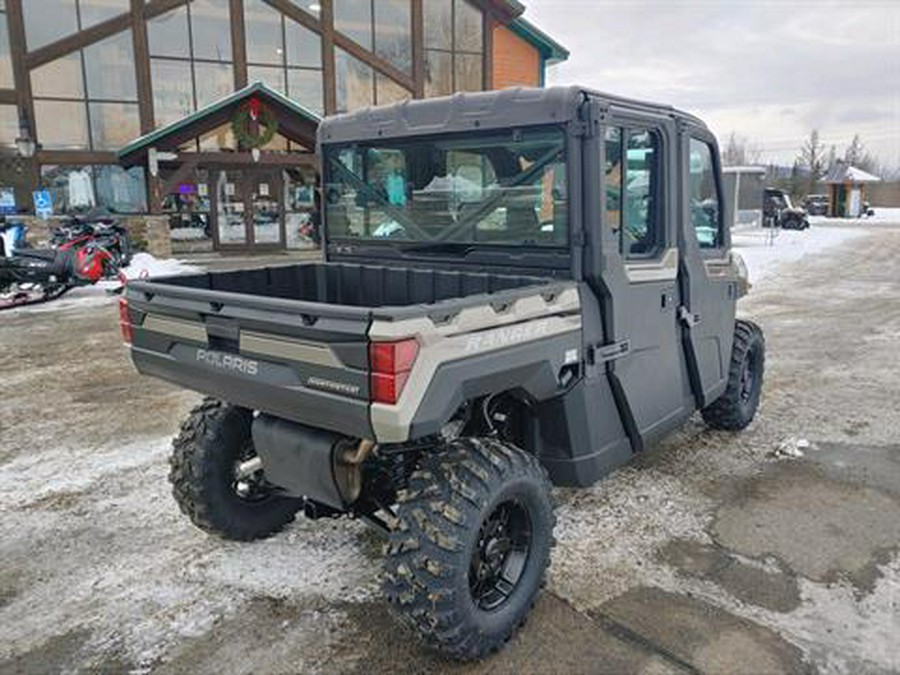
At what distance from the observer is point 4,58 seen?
56.2 feet

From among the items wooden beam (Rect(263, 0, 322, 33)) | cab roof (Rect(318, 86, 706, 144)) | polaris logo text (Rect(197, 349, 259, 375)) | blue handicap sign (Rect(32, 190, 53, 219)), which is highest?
wooden beam (Rect(263, 0, 322, 33))

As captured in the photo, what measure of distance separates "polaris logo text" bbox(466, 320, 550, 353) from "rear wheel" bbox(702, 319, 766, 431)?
2.64m

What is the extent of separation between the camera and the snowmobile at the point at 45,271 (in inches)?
448

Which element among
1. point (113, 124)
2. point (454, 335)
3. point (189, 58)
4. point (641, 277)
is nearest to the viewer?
point (454, 335)

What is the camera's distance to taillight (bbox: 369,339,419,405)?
2.37 meters

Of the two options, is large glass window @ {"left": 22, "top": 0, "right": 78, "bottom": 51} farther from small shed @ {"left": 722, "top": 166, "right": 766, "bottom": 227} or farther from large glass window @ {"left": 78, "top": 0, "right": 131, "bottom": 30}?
small shed @ {"left": 722, "top": 166, "right": 766, "bottom": 227}

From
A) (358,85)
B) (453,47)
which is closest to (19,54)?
(358,85)

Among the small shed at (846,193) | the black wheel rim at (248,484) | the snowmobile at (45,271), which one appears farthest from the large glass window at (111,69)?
the small shed at (846,193)

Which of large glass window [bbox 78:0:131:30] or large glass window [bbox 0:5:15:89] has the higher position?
large glass window [bbox 78:0:131:30]

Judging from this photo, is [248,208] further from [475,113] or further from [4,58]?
[475,113]

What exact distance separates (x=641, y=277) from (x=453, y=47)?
19.4m

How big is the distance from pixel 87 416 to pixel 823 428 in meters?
5.85

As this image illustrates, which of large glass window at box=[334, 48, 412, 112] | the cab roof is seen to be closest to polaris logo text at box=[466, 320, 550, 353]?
the cab roof

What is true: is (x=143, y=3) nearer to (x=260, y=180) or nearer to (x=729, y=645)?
(x=260, y=180)
